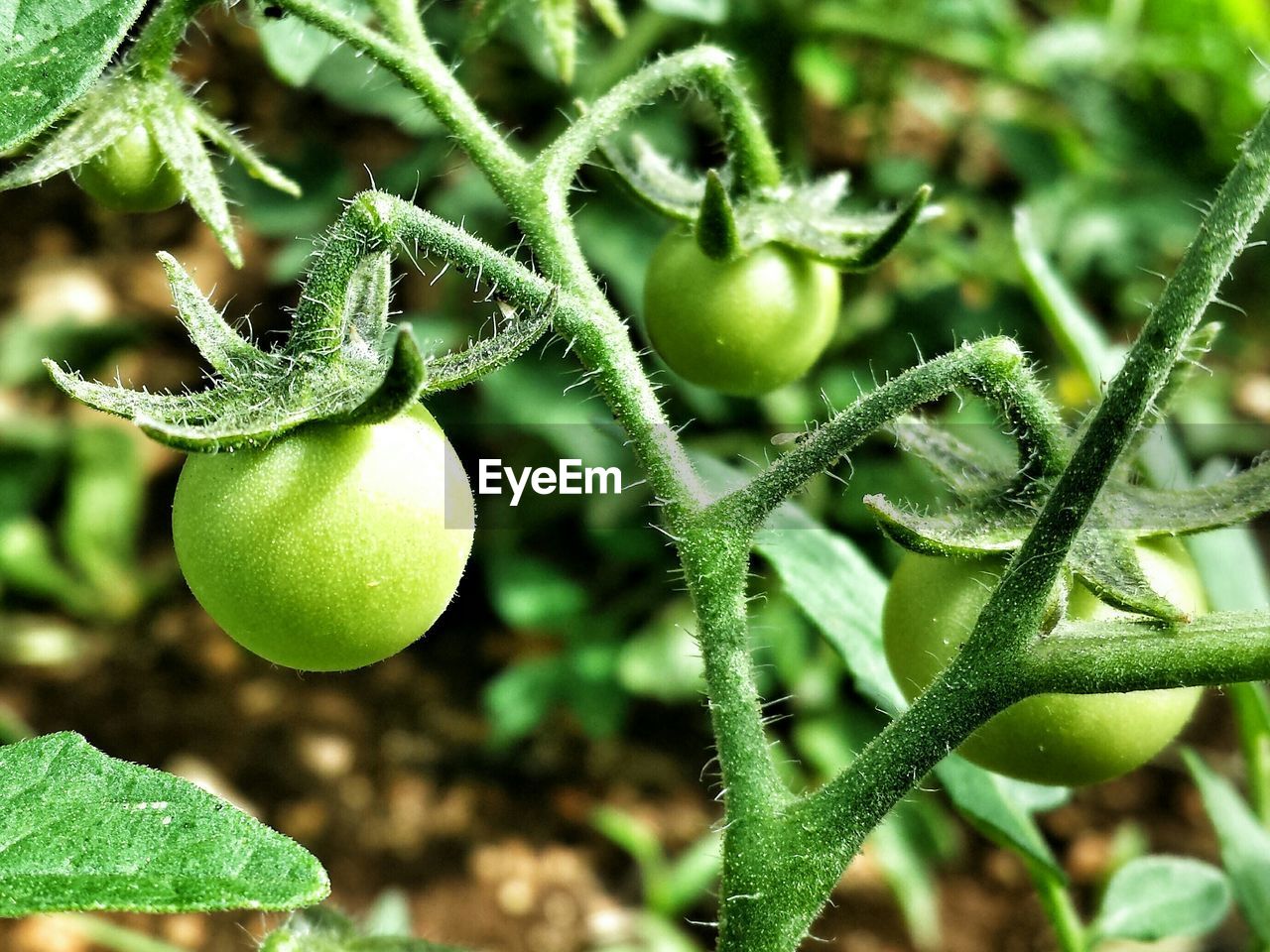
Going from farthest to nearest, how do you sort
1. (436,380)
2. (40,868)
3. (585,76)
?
(585,76) → (436,380) → (40,868)

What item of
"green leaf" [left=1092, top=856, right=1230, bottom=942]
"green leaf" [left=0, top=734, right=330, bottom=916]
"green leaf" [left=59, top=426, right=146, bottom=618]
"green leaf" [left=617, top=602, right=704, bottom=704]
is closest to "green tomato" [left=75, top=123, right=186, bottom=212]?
"green leaf" [left=0, top=734, right=330, bottom=916]

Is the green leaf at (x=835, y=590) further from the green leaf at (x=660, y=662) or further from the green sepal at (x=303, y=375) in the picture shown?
the green leaf at (x=660, y=662)

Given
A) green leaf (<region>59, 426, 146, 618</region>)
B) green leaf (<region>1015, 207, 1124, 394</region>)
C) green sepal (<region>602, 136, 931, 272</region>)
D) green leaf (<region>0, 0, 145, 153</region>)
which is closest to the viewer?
green leaf (<region>0, 0, 145, 153</region>)

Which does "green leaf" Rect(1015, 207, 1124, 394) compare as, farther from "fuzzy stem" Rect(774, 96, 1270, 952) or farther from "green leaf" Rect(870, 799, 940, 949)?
"green leaf" Rect(870, 799, 940, 949)

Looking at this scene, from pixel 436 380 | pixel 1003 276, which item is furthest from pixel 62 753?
pixel 1003 276

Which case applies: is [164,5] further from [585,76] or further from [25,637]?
[25,637]

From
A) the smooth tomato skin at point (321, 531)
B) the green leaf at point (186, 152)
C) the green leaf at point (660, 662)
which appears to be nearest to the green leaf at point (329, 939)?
the smooth tomato skin at point (321, 531)
